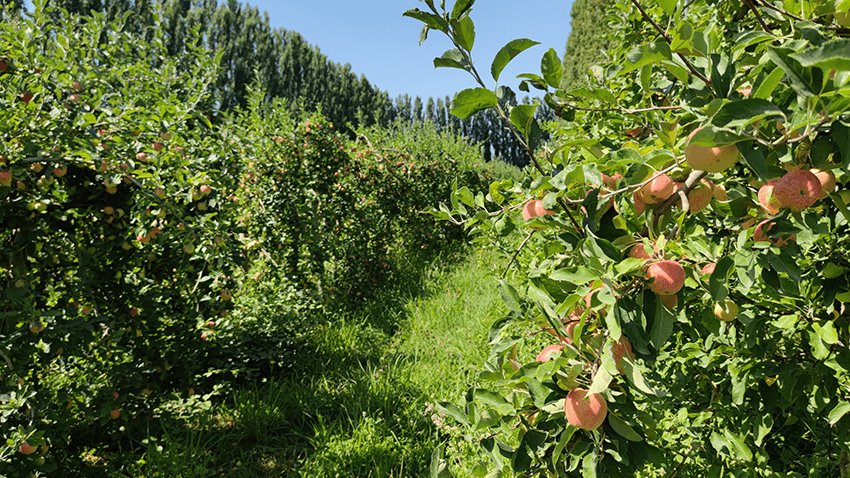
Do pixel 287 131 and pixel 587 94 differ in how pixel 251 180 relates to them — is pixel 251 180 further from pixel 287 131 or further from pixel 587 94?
pixel 587 94

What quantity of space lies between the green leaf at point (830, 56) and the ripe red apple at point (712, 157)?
6.4 inches

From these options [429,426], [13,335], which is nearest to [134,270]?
[13,335]

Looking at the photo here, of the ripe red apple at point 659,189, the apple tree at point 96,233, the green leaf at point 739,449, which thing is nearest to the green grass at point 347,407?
the apple tree at point 96,233

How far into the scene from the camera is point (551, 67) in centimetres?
67

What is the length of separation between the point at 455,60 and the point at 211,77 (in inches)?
96.9

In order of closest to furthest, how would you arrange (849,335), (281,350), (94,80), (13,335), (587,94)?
(587,94), (849,335), (13,335), (94,80), (281,350)

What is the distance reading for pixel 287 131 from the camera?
415 cm

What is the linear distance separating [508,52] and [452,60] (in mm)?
86

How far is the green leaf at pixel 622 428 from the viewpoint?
1.99 feet

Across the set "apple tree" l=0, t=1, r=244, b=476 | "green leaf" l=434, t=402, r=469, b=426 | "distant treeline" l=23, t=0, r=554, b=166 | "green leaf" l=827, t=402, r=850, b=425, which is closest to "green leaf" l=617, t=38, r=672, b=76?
"green leaf" l=434, t=402, r=469, b=426

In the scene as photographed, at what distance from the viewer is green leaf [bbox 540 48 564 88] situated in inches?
25.7

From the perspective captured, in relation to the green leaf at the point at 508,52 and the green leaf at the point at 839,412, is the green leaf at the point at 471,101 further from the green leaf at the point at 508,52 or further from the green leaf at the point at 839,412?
the green leaf at the point at 839,412

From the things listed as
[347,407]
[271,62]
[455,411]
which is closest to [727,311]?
[455,411]

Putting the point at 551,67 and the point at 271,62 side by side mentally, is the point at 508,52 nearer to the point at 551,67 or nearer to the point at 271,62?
the point at 551,67
